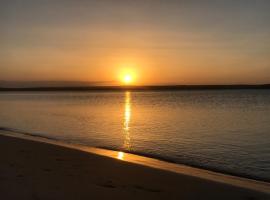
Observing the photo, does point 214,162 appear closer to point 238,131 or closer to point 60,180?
point 60,180

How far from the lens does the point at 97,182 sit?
770 cm

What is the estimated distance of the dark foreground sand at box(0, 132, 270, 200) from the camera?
6.81m

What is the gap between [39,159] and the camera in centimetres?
1038

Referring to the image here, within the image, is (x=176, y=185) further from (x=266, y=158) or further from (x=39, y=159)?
(x=266, y=158)

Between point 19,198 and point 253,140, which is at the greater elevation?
point 253,140

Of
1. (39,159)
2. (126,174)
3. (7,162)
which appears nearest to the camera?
(126,174)

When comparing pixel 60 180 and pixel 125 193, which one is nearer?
pixel 125 193

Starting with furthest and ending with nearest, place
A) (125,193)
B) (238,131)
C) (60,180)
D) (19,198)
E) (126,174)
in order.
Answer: (238,131) → (126,174) → (60,180) → (125,193) → (19,198)

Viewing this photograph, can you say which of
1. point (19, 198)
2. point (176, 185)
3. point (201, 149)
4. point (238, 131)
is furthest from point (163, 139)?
point (19, 198)

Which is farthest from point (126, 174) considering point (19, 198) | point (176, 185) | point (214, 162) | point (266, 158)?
point (266, 158)

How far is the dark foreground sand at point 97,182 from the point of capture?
6.81m

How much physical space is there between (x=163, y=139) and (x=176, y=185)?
1032 cm

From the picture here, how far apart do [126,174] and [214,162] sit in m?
4.47

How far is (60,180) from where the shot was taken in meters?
7.75
